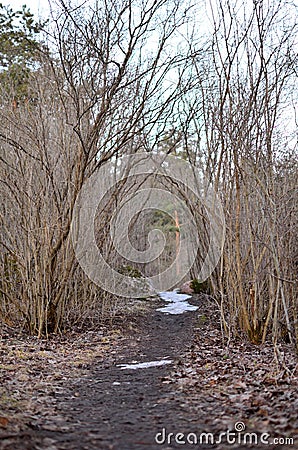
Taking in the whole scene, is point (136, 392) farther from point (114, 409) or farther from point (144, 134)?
point (144, 134)

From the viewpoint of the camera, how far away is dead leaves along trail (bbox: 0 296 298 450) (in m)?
3.21

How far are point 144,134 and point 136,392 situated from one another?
5.85 m

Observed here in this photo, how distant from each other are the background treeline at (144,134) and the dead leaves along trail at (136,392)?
2.87 feet

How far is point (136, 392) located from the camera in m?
4.59

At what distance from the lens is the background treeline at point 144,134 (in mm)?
6598

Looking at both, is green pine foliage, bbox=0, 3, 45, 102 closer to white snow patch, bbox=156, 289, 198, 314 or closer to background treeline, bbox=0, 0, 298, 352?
background treeline, bbox=0, 0, 298, 352

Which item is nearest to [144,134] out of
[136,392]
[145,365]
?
[145,365]

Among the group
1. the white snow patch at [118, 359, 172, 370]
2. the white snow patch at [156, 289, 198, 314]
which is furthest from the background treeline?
the white snow patch at [156, 289, 198, 314]

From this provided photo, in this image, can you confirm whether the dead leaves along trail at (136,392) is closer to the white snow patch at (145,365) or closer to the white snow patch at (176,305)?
the white snow patch at (145,365)

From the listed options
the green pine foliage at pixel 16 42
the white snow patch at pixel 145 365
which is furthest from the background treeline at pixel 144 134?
the white snow patch at pixel 145 365

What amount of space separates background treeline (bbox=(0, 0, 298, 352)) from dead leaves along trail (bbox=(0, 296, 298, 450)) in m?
0.87

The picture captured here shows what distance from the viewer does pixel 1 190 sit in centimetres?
821

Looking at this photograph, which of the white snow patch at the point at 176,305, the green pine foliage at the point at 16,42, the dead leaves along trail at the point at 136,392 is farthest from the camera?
the white snow patch at the point at 176,305

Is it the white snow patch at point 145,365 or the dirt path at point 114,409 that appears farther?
the white snow patch at point 145,365
